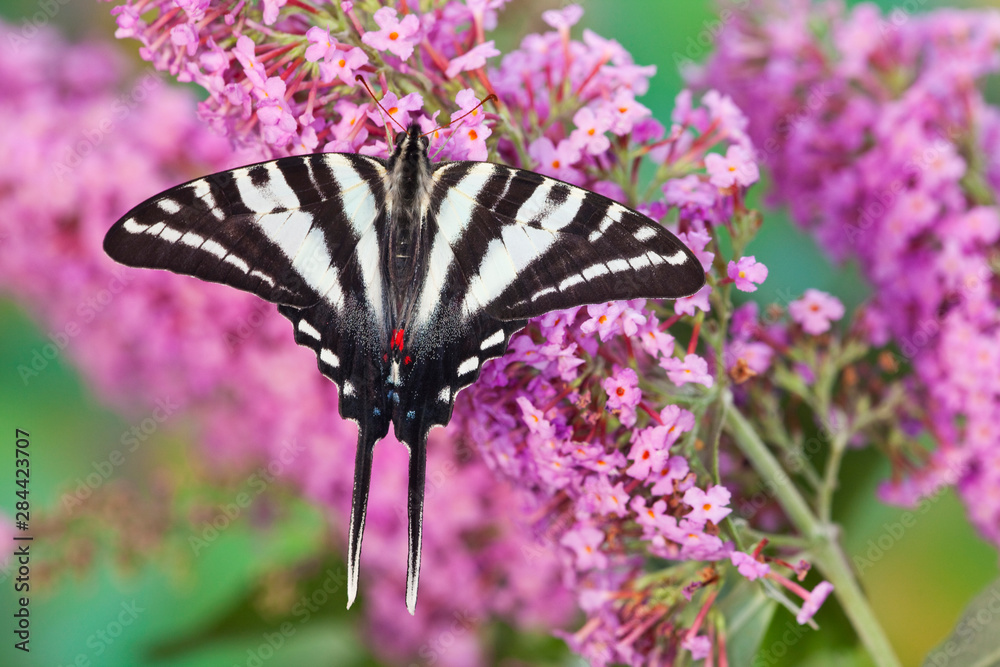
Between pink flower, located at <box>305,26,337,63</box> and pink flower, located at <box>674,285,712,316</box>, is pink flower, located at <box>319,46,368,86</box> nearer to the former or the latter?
pink flower, located at <box>305,26,337,63</box>

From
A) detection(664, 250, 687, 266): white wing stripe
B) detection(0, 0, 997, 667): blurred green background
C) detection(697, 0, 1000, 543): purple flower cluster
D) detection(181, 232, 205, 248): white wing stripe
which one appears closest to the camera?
detection(664, 250, 687, 266): white wing stripe

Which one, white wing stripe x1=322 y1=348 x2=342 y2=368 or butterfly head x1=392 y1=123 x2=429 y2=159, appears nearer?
butterfly head x1=392 y1=123 x2=429 y2=159

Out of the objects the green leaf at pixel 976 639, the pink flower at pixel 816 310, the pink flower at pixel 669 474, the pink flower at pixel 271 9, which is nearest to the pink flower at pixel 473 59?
the pink flower at pixel 271 9

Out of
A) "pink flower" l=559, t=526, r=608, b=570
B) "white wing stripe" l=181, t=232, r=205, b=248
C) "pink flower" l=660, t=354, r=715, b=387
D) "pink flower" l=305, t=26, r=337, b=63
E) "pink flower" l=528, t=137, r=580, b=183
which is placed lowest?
"pink flower" l=559, t=526, r=608, b=570

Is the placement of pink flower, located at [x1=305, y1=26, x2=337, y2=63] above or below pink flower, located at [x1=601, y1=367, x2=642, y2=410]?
above

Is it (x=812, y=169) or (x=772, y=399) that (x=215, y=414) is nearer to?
(x=772, y=399)

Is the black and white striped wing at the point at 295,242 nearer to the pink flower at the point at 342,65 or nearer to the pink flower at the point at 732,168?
the pink flower at the point at 342,65

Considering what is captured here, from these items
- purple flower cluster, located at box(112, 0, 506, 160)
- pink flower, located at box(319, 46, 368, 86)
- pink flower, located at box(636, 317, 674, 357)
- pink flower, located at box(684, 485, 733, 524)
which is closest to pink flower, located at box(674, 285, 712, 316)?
pink flower, located at box(636, 317, 674, 357)
